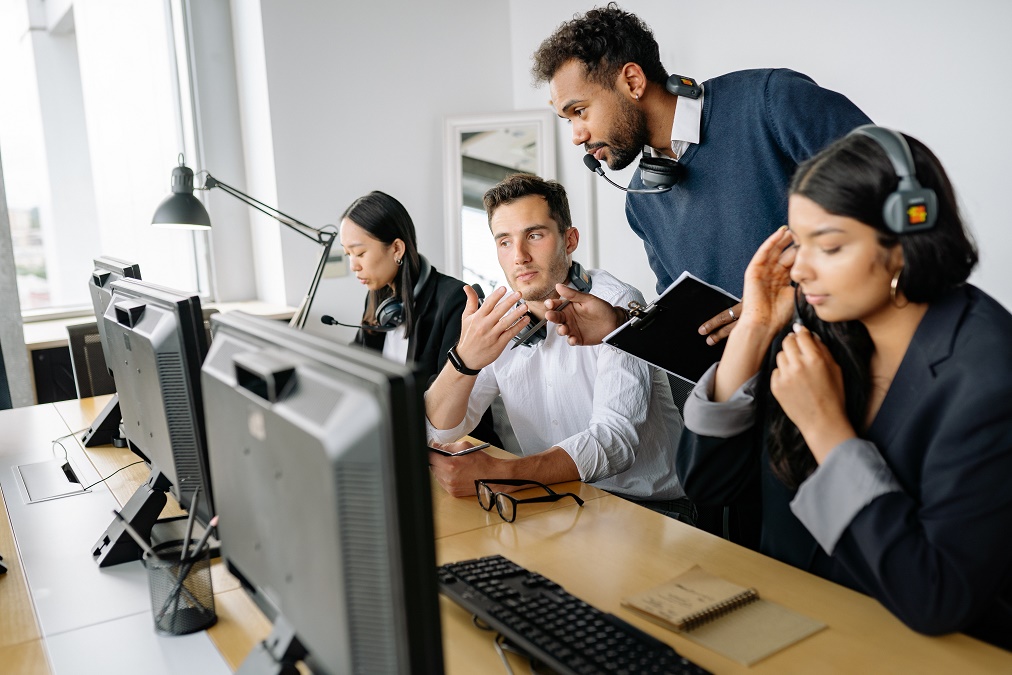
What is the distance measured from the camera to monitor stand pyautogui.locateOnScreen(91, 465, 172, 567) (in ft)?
4.68

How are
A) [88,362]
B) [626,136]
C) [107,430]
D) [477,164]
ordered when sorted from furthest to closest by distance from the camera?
[477,164], [88,362], [107,430], [626,136]

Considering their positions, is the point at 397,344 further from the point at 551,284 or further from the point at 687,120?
the point at 687,120

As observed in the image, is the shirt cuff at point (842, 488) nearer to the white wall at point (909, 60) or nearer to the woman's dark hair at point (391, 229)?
the white wall at point (909, 60)

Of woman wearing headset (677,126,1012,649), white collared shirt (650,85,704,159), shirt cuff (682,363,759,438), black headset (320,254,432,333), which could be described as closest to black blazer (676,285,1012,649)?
woman wearing headset (677,126,1012,649)

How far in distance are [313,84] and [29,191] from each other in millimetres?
1404

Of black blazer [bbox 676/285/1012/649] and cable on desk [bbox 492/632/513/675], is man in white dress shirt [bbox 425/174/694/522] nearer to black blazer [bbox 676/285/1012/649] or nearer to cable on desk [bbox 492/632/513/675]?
cable on desk [bbox 492/632/513/675]

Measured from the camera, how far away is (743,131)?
1884 millimetres

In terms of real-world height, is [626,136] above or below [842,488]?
above

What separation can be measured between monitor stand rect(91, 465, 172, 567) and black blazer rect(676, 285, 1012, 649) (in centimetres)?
107

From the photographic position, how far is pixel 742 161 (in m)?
1.89

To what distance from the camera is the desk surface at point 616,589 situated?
994mm

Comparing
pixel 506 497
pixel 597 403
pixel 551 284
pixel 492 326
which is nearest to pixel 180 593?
pixel 506 497

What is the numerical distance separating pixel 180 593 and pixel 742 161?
4.66 ft

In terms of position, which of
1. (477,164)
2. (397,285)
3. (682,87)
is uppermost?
(682,87)
